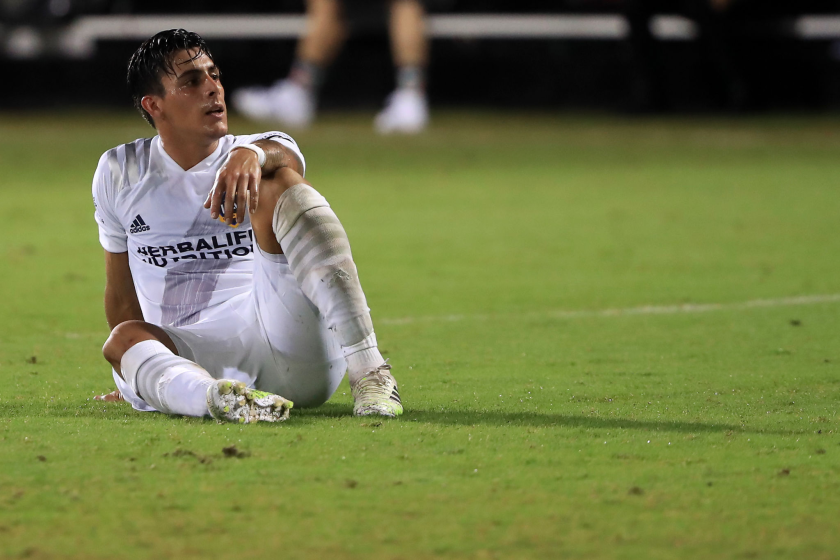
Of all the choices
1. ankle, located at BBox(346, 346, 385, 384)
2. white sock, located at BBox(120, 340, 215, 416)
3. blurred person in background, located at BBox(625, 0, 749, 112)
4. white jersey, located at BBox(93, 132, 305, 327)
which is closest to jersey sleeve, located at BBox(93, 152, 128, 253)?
white jersey, located at BBox(93, 132, 305, 327)

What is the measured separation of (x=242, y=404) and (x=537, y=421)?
76 centimetres

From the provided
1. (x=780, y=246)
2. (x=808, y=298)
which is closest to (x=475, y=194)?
(x=780, y=246)

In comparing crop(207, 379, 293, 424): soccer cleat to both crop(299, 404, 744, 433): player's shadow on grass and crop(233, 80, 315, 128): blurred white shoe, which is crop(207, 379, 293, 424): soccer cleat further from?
crop(233, 80, 315, 128): blurred white shoe

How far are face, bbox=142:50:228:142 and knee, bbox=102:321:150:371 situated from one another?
516 mm

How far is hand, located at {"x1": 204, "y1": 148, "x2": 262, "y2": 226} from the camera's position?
3197mm

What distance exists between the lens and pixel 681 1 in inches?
558

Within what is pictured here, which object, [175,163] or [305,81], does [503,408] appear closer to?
[175,163]

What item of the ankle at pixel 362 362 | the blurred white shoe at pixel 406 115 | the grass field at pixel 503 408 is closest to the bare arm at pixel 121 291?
the grass field at pixel 503 408

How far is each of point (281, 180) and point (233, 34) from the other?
39.6 ft

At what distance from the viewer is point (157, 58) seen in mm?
3486

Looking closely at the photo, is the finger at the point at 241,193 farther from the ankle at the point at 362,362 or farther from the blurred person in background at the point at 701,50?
the blurred person in background at the point at 701,50

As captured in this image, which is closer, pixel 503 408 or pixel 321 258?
pixel 321 258

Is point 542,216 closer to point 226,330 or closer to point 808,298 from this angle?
point 808,298

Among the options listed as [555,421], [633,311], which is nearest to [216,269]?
[555,421]
